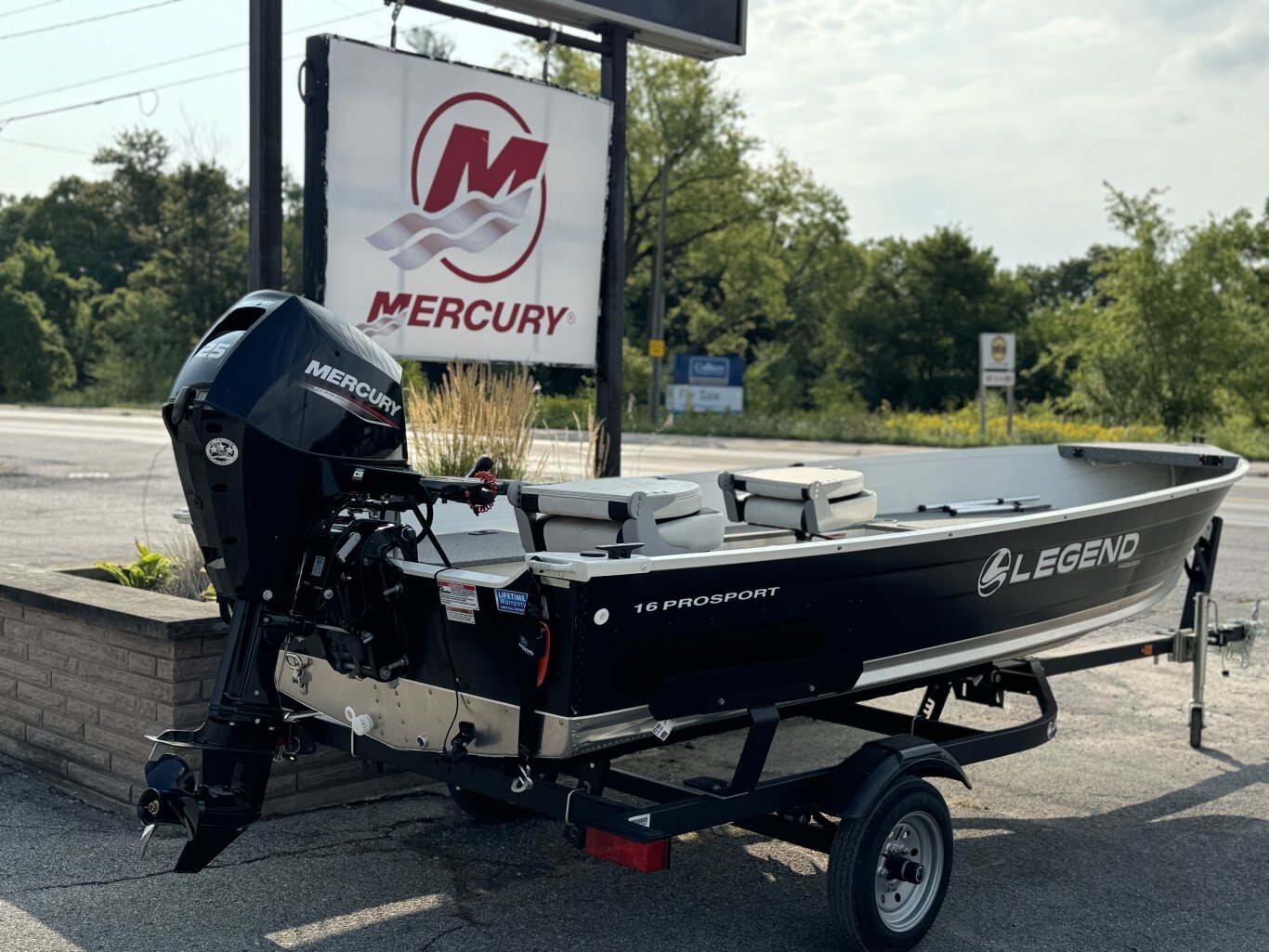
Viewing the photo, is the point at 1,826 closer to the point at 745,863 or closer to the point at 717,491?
the point at 745,863

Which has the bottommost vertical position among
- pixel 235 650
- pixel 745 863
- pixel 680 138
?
pixel 745 863

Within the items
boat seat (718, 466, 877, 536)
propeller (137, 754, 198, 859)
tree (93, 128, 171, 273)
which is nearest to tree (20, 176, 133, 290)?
tree (93, 128, 171, 273)

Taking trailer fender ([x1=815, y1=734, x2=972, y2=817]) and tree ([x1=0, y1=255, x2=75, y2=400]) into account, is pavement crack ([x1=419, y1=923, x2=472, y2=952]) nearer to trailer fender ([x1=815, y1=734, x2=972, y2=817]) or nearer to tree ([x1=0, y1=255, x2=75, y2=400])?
trailer fender ([x1=815, y1=734, x2=972, y2=817])

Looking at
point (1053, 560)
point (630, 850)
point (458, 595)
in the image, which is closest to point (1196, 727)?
point (1053, 560)

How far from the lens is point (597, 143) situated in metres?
7.78

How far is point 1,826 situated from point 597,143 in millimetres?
4964

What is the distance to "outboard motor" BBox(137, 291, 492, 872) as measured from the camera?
11.3ft

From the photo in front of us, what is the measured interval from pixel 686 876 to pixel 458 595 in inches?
65.5

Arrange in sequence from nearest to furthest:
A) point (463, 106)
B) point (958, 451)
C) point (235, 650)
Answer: point (235, 650)
point (463, 106)
point (958, 451)

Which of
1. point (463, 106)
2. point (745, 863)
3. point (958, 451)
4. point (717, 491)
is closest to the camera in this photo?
point (745, 863)

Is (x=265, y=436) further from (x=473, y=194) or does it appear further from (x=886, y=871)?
(x=473, y=194)

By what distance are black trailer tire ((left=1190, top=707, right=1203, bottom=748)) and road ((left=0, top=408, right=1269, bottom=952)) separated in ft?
0.31

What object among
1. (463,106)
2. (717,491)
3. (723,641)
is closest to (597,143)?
(463,106)

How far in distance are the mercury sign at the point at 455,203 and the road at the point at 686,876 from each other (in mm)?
2738
